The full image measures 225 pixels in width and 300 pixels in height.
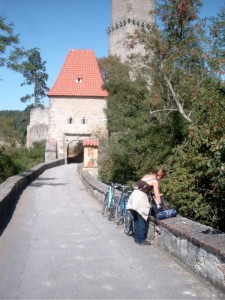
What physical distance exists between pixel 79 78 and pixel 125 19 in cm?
1593

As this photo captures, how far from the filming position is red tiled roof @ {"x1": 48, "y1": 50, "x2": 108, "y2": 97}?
41812mm

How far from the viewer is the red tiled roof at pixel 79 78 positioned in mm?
41812

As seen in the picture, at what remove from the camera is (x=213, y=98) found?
1015cm

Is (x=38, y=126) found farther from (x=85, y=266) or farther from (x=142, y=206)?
(x=85, y=266)

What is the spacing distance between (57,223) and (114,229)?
59.4 inches

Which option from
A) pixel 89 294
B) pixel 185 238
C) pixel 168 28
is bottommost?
pixel 89 294

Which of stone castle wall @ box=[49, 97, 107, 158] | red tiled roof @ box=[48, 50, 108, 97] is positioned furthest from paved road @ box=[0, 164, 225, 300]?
red tiled roof @ box=[48, 50, 108, 97]

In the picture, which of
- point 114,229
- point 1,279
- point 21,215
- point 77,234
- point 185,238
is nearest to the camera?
point 1,279

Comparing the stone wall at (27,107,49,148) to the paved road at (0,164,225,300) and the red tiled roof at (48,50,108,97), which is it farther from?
the paved road at (0,164,225,300)

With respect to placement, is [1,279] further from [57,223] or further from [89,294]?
[57,223]

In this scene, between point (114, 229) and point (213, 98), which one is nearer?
point (114, 229)

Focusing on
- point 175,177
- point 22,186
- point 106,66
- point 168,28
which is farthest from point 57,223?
point 106,66

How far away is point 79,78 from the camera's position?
140 ft

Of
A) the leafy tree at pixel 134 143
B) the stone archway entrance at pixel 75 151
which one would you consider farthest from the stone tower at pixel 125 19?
the leafy tree at pixel 134 143
